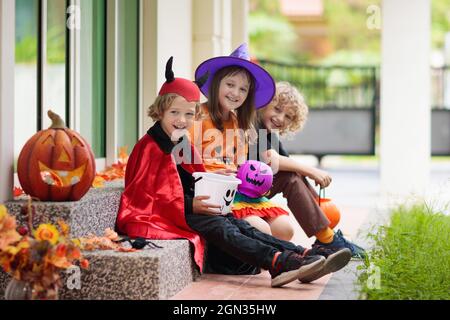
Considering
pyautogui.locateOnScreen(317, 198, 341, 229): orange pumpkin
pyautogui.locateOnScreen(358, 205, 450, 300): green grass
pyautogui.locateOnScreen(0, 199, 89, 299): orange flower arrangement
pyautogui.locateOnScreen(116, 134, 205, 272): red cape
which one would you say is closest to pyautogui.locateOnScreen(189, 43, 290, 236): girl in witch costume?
pyautogui.locateOnScreen(116, 134, 205, 272): red cape

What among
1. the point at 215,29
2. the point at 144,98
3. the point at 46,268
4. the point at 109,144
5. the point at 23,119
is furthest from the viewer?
the point at 215,29

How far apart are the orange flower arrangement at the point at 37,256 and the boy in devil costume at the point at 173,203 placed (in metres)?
0.88

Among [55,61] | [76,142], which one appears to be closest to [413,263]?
[76,142]

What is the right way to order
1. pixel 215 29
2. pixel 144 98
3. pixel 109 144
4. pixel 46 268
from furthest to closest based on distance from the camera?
pixel 215 29 < pixel 144 98 < pixel 109 144 < pixel 46 268

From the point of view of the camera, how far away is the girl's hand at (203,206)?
13.3ft

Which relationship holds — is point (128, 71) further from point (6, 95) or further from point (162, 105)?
point (6, 95)

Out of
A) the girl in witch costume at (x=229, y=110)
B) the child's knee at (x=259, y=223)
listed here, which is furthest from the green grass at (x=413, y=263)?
the girl in witch costume at (x=229, y=110)

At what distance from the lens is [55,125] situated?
380 centimetres

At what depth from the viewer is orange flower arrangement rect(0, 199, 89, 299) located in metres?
3.10

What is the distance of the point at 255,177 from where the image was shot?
4.42 m

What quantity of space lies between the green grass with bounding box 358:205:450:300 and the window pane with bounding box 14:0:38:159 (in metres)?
1.83

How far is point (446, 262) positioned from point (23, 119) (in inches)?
87.1
